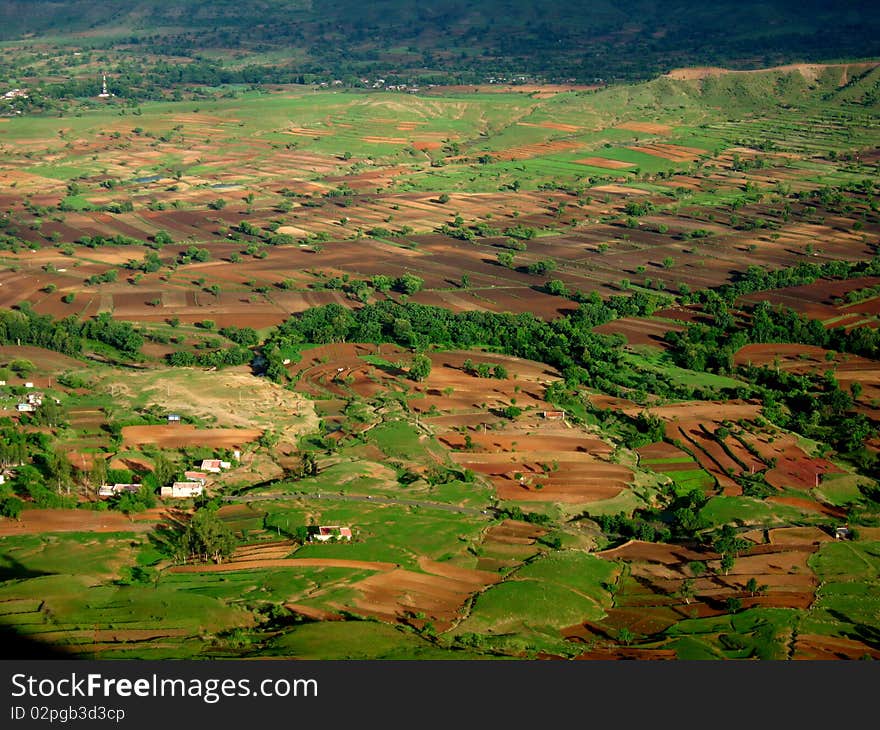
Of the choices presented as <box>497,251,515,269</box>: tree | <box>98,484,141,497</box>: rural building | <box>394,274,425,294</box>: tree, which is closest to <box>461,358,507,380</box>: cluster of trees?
<box>394,274,425,294</box>: tree

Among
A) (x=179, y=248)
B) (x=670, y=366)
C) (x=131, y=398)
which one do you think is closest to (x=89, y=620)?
(x=131, y=398)

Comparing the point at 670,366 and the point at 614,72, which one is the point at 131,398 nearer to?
the point at 670,366

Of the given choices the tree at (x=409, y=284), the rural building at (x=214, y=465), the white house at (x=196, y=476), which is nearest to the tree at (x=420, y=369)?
the rural building at (x=214, y=465)

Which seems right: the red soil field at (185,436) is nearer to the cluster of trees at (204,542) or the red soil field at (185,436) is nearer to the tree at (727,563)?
the cluster of trees at (204,542)

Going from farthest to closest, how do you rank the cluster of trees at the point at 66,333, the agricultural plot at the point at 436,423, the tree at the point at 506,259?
the tree at the point at 506,259 < the cluster of trees at the point at 66,333 < the agricultural plot at the point at 436,423

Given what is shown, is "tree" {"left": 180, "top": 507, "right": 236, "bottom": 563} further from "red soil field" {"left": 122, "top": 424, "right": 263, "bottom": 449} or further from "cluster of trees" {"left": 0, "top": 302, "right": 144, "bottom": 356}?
"cluster of trees" {"left": 0, "top": 302, "right": 144, "bottom": 356}

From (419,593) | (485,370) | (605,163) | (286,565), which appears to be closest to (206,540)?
(286,565)

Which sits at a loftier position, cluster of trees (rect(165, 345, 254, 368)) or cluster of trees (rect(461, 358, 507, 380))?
cluster of trees (rect(165, 345, 254, 368))
